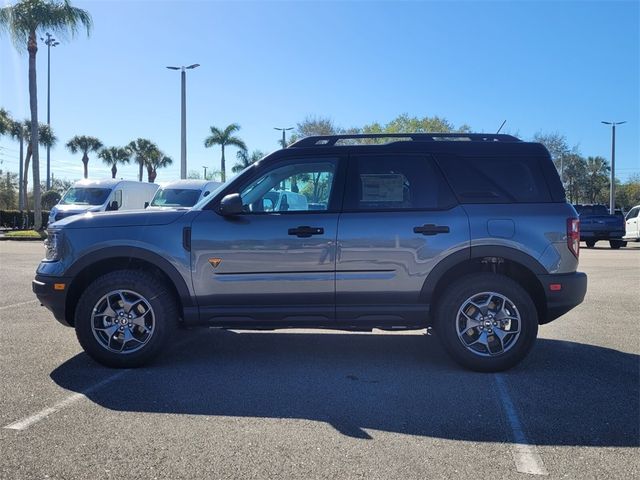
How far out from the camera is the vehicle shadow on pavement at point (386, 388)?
3969mm

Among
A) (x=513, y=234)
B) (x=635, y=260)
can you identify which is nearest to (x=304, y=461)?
(x=513, y=234)

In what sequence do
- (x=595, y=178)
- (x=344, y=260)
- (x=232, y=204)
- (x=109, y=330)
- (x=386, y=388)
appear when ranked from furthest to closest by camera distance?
1. (x=595, y=178)
2. (x=109, y=330)
3. (x=344, y=260)
4. (x=232, y=204)
5. (x=386, y=388)

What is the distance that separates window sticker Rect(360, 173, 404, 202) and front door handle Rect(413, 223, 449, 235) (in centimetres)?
34

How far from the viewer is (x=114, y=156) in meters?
63.1

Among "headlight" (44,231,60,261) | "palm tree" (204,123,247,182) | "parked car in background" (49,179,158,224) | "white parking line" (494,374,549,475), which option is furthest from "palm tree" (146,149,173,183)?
"white parking line" (494,374,549,475)

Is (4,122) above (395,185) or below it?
above

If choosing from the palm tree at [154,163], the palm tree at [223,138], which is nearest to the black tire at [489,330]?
the palm tree at [223,138]

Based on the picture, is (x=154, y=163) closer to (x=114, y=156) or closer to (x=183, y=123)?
(x=114, y=156)

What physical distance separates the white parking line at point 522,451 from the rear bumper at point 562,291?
1206mm

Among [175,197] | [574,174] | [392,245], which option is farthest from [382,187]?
[574,174]

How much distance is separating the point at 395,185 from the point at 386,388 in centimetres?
184

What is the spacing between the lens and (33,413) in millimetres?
4102

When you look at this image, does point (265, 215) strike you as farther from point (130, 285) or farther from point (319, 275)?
point (130, 285)

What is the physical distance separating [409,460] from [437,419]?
700 millimetres
